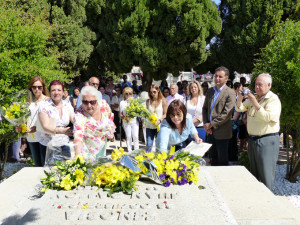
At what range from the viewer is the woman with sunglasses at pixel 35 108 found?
4.21 metres

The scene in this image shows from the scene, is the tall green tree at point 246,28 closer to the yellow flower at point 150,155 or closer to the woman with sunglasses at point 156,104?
the woman with sunglasses at point 156,104

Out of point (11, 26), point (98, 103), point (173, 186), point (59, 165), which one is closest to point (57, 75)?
point (11, 26)

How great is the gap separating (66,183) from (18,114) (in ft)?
4.97

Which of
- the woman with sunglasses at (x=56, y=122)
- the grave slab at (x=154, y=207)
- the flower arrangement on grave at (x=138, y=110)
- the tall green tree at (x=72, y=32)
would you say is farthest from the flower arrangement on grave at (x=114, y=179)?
the tall green tree at (x=72, y=32)

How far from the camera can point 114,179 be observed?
2.87 metres

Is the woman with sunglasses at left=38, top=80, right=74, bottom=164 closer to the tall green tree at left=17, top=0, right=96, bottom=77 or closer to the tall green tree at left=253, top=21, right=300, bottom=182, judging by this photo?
the tall green tree at left=253, top=21, right=300, bottom=182

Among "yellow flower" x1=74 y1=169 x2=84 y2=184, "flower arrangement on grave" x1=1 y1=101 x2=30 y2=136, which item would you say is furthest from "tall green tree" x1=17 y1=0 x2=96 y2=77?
"yellow flower" x1=74 y1=169 x2=84 y2=184

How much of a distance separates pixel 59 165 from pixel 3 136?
9.09 ft

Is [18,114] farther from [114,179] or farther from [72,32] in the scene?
[72,32]

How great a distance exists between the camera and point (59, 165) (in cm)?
298

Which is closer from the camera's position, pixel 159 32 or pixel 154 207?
pixel 154 207

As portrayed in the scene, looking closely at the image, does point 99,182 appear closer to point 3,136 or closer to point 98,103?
point 98,103

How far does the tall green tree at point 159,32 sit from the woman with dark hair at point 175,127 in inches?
400

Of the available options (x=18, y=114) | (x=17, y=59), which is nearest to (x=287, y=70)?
(x=18, y=114)
